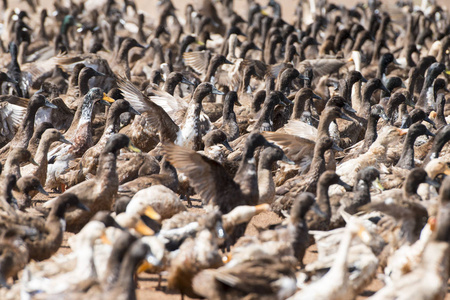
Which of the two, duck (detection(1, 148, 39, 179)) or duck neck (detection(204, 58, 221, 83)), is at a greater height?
duck neck (detection(204, 58, 221, 83))

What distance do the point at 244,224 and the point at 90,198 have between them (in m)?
1.66

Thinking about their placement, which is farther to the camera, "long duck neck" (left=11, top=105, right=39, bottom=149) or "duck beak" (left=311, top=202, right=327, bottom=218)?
"long duck neck" (left=11, top=105, right=39, bottom=149)

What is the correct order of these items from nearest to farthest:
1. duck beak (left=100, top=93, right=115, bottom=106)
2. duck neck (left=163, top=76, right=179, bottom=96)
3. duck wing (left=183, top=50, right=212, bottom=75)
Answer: duck beak (left=100, top=93, right=115, bottom=106) < duck neck (left=163, top=76, right=179, bottom=96) < duck wing (left=183, top=50, right=212, bottom=75)

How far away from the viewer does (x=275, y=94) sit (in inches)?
439

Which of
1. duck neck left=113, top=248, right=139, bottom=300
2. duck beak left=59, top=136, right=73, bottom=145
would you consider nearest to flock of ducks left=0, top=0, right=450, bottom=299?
duck neck left=113, top=248, right=139, bottom=300

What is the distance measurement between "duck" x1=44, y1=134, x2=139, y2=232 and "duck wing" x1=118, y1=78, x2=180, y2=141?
184 cm

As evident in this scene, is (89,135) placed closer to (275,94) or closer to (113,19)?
(275,94)

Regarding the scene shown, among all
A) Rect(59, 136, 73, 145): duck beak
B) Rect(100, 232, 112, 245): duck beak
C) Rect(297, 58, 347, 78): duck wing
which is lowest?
Rect(100, 232, 112, 245): duck beak

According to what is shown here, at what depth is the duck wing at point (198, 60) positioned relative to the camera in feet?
53.7

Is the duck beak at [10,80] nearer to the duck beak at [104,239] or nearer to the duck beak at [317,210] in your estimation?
the duck beak at [317,210]

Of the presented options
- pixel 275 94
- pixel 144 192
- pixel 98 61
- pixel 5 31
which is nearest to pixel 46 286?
pixel 144 192

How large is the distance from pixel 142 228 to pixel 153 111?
367 centimetres

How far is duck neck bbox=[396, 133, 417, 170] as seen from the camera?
373 inches

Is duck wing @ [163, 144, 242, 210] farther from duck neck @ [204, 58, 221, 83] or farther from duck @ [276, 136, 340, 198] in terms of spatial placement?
duck neck @ [204, 58, 221, 83]
